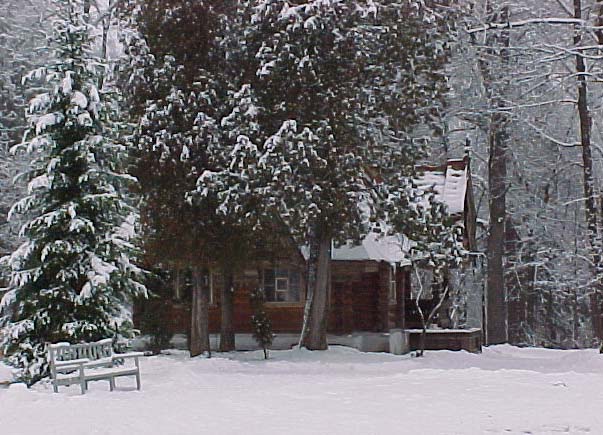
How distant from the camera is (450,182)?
30.5m

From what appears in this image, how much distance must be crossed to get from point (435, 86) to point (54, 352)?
1218 cm

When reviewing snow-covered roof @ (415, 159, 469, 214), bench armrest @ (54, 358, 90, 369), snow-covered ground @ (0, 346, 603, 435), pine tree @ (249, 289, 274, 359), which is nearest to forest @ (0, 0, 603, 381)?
pine tree @ (249, 289, 274, 359)

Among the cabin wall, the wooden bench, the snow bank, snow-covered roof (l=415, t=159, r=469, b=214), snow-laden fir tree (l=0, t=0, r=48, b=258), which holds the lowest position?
the snow bank

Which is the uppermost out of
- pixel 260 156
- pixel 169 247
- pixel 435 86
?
pixel 435 86

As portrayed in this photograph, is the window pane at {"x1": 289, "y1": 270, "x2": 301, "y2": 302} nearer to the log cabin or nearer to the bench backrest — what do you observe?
the log cabin

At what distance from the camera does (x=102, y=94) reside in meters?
18.3

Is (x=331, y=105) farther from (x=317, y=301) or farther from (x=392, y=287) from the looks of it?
(x=392, y=287)

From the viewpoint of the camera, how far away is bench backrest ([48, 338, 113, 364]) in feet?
49.7

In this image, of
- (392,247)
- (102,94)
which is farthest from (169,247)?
(392,247)

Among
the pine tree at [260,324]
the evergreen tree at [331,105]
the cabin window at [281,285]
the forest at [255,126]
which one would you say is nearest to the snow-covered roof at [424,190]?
the forest at [255,126]

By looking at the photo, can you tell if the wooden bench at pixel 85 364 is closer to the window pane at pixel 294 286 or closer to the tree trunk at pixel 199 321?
the tree trunk at pixel 199 321

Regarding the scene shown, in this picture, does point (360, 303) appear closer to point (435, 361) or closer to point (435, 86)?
point (435, 361)

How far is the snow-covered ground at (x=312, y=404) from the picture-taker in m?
11.2

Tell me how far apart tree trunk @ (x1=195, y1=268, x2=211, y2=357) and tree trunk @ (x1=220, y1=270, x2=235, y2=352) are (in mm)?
704
